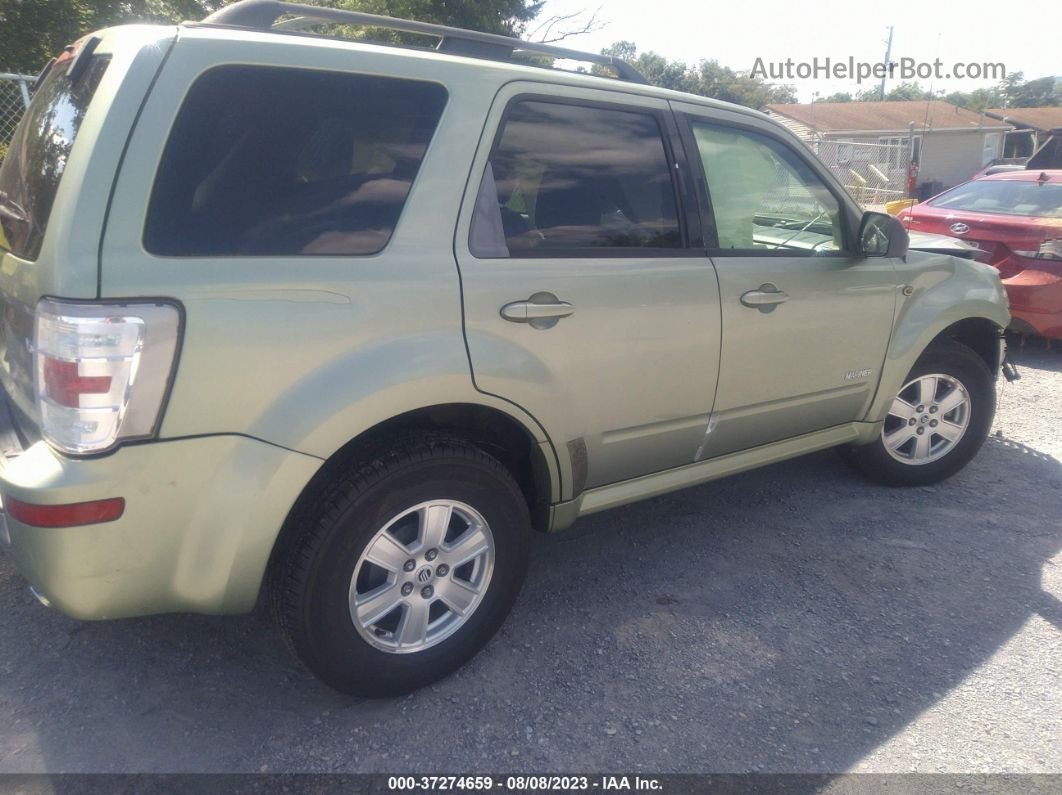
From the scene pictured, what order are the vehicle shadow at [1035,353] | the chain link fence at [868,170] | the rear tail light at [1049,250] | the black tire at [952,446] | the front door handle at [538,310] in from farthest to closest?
1. the chain link fence at [868,170]
2. the vehicle shadow at [1035,353]
3. the rear tail light at [1049,250]
4. the black tire at [952,446]
5. the front door handle at [538,310]

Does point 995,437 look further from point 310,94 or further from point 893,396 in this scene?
point 310,94

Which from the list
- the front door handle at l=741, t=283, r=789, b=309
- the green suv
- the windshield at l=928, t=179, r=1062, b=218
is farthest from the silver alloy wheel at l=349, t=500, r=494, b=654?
the windshield at l=928, t=179, r=1062, b=218

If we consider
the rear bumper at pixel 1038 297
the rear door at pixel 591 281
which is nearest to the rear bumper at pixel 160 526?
the rear door at pixel 591 281

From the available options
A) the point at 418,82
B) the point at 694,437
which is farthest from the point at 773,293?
the point at 418,82

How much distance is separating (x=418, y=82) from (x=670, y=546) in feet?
7.41

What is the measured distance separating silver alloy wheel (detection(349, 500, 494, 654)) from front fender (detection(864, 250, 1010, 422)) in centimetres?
220

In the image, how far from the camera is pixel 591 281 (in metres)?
2.72

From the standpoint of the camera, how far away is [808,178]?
11.6ft

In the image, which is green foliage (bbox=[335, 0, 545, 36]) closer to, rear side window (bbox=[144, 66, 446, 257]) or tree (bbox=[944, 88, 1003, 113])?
rear side window (bbox=[144, 66, 446, 257])

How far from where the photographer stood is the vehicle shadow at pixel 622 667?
94.6 inches

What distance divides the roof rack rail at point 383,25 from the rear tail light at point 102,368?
3.06 ft

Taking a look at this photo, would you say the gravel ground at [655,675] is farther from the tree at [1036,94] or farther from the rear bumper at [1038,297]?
the tree at [1036,94]

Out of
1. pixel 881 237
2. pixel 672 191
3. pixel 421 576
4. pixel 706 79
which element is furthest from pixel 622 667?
pixel 706 79

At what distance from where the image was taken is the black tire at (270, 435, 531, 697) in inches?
90.1
